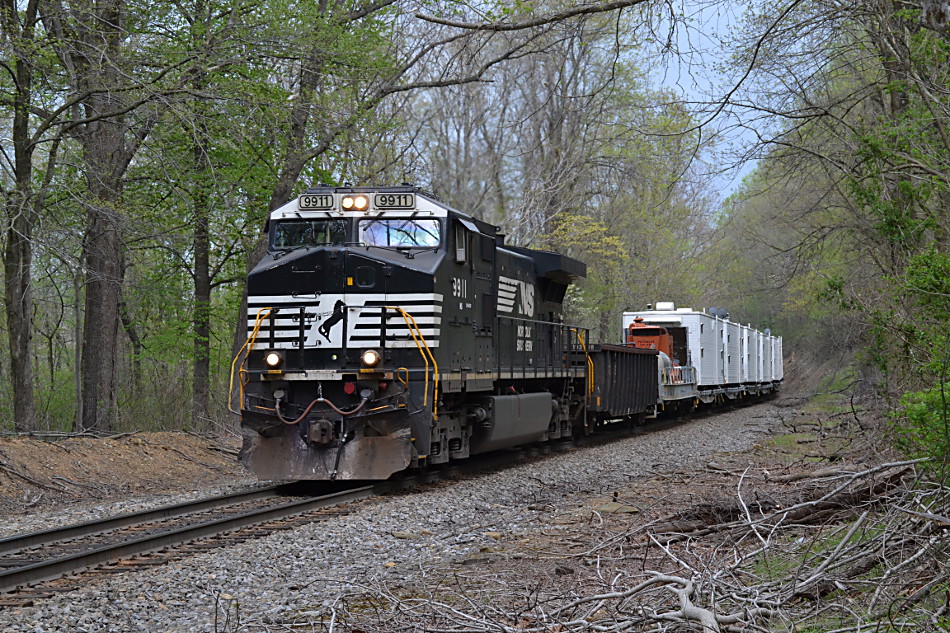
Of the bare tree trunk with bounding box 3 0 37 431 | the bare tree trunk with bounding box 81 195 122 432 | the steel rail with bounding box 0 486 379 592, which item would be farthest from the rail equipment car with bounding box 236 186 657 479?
the bare tree trunk with bounding box 81 195 122 432

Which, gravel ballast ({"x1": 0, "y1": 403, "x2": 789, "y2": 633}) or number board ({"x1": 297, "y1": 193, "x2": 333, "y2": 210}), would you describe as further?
number board ({"x1": 297, "y1": 193, "x2": 333, "y2": 210})

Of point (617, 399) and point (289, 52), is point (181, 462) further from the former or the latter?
point (617, 399)

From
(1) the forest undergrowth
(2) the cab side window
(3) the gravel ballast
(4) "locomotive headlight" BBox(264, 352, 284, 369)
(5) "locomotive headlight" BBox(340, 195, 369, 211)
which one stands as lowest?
(3) the gravel ballast

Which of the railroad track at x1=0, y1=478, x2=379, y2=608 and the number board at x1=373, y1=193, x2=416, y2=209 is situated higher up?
the number board at x1=373, y1=193, x2=416, y2=209

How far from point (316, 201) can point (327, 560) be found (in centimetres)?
561

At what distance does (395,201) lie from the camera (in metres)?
11.4

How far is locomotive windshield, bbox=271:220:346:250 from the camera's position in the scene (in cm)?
1141

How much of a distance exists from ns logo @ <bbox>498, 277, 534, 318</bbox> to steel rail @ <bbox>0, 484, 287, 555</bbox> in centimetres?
481

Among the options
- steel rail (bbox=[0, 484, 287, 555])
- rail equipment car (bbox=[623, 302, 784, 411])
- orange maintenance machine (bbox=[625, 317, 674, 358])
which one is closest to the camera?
steel rail (bbox=[0, 484, 287, 555])

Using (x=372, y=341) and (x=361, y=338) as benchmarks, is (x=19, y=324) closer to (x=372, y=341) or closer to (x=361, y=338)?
(x=361, y=338)

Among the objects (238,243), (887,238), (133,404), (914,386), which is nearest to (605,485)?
(914,386)

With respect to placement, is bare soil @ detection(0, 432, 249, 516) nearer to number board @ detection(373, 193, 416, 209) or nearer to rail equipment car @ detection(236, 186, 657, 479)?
rail equipment car @ detection(236, 186, 657, 479)

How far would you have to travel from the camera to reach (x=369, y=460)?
1055cm

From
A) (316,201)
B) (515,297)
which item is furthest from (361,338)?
(515,297)
